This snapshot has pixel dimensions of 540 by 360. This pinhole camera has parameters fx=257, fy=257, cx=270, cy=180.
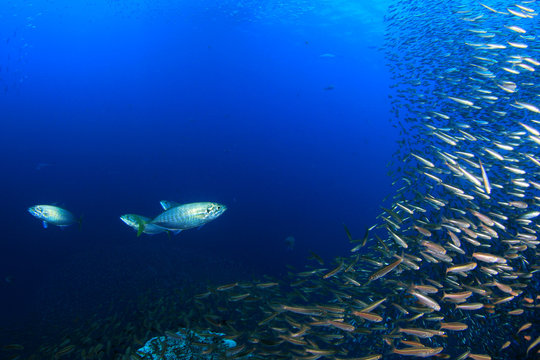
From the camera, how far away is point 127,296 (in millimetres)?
9328

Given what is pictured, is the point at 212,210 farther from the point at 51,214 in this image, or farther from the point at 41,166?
the point at 41,166

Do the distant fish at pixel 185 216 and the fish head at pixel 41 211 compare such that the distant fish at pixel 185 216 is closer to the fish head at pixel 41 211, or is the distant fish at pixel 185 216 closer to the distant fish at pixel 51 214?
the distant fish at pixel 51 214

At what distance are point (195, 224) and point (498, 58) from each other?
9.49 meters

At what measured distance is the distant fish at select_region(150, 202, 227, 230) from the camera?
426cm

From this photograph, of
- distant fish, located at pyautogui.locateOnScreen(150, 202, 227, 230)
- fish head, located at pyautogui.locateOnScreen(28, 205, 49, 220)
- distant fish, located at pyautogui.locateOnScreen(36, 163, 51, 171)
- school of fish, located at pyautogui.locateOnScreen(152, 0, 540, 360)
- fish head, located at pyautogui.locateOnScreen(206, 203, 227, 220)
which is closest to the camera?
school of fish, located at pyautogui.locateOnScreen(152, 0, 540, 360)

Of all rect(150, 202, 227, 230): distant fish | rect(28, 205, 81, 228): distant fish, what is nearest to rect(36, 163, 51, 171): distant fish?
rect(28, 205, 81, 228): distant fish

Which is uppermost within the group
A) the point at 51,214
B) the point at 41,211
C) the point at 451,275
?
the point at 41,211

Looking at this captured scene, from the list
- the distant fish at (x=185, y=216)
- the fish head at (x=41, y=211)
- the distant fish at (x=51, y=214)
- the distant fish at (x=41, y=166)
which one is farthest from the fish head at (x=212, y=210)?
the distant fish at (x=41, y=166)

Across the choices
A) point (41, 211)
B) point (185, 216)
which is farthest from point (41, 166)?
point (185, 216)

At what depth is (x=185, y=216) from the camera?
426 cm

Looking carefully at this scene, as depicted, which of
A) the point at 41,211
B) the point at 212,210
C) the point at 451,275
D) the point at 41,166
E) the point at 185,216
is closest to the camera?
the point at 185,216

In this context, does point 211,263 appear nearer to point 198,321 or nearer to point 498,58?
point 198,321

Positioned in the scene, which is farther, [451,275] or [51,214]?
[51,214]

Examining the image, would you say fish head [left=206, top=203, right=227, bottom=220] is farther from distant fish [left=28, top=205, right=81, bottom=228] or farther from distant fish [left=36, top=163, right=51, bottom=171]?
distant fish [left=36, top=163, right=51, bottom=171]
